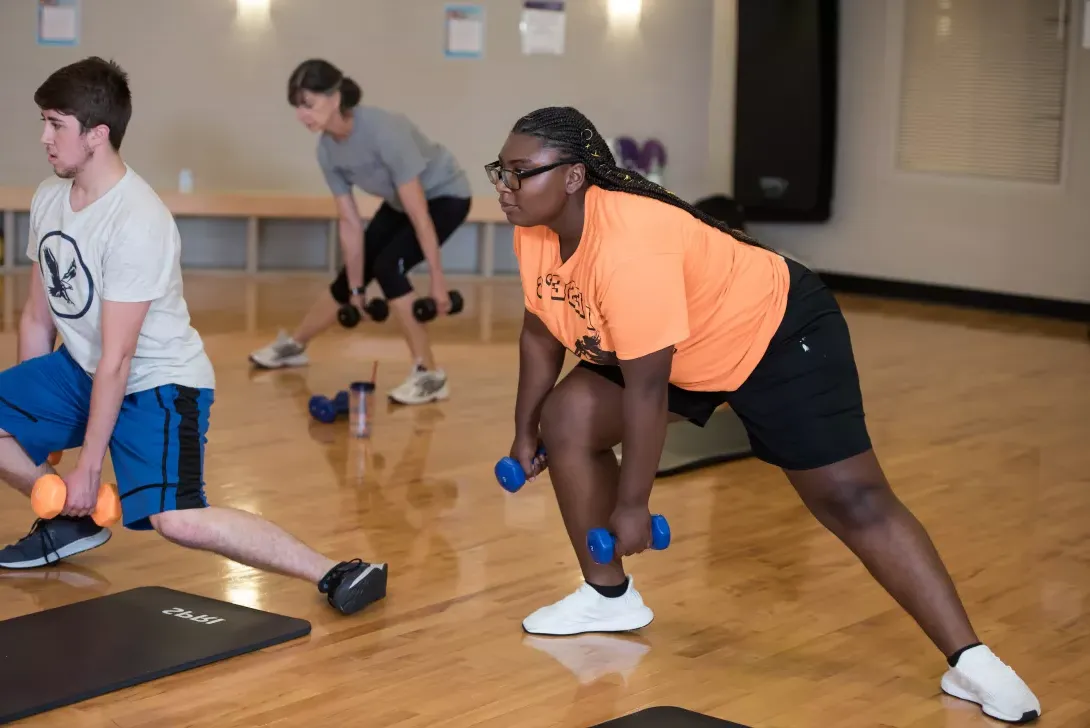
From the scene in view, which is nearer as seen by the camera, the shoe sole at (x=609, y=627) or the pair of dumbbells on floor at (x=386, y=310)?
the shoe sole at (x=609, y=627)

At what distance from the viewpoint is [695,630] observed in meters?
2.91

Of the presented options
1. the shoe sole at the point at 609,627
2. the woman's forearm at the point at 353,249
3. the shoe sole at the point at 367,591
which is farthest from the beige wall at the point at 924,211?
the shoe sole at the point at 367,591

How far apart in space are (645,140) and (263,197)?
226 cm

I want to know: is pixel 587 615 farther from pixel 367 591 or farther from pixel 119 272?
pixel 119 272

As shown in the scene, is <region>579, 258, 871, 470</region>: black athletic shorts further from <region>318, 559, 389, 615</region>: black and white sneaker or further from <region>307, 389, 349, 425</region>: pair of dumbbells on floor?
<region>307, 389, 349, 425</region>: pair of dumbbells on floor

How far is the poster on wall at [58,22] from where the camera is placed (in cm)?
781

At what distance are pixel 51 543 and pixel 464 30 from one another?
18.6 feet

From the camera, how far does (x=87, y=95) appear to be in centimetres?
266

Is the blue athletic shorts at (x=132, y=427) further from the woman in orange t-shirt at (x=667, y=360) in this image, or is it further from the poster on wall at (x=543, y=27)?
the poster on wall at (x=543, y=27)

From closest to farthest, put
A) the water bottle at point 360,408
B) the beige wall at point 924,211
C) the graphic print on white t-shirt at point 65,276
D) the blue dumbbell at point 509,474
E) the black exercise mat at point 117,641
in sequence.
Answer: the black exercise mat at point 117,641
the blue dumbbell at point 509,474
the graphic print on white t-shirt at point 65,276
the water bottle at point 360,408
the beige wall at point 924,211

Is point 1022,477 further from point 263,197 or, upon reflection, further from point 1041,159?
point 263,197

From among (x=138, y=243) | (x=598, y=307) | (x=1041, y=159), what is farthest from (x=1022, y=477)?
(x=1041, y=159)

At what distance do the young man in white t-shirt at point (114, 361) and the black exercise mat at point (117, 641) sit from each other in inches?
5.6

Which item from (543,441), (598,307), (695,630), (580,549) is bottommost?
(695,630)
